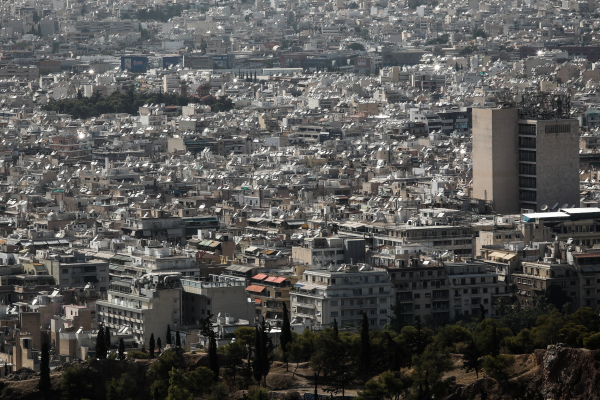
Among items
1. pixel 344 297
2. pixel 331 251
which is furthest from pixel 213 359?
pixel 331 251

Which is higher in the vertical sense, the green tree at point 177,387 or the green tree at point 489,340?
the green tree at point 489,340

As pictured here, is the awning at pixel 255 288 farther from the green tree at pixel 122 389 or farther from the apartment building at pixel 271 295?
the green tree at pixel 122 389

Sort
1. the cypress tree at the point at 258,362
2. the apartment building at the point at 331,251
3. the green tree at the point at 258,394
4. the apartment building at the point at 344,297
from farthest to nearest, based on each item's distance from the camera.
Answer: the apartment building at the point at 331,251
the apartment building at the point at 344,297
the cypress tree at the point at 258,362
the green tree at the point at 258,394

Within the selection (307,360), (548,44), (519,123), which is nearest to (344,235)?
(519,123)

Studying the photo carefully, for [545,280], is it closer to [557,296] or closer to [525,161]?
[557,296]

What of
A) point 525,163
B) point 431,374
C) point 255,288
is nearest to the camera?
point 431,374

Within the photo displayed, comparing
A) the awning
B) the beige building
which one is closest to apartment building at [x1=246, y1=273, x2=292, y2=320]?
the awning

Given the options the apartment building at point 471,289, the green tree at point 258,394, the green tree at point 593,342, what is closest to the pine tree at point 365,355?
the green tree at point 258,394
